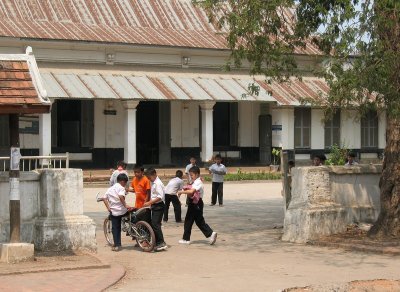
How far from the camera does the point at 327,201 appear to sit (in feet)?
57.0

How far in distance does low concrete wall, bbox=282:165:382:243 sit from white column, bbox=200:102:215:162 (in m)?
19.4

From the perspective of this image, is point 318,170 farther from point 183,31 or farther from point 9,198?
point 183,31

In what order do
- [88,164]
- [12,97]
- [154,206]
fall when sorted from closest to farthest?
1. [12,97]
2. [154,206]
3. [88,164]

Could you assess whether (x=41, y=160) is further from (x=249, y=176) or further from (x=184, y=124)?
(x=184, y=124)

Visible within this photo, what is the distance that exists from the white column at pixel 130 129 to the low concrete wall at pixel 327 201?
18185mm

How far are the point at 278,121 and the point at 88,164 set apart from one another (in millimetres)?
8300

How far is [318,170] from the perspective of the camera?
1728 cm

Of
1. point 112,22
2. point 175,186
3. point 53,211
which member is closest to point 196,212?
point 53,211

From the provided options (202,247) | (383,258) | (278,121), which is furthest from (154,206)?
(278,121)

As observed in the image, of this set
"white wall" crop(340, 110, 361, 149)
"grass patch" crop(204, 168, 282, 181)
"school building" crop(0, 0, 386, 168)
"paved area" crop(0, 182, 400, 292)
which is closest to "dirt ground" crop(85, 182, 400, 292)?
"paved area" crop(0, 182, 400, 292)

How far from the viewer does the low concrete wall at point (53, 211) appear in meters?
14.8

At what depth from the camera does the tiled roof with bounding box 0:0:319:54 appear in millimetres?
35875

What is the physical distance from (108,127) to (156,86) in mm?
2572

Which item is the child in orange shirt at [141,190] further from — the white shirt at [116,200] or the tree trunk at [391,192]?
the tree trunk at [391,192]
